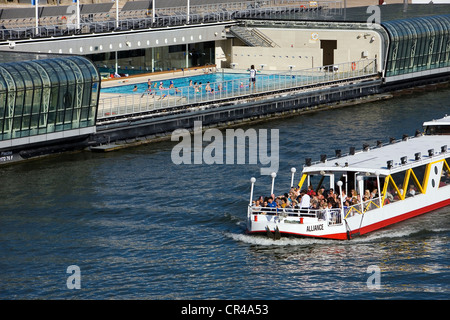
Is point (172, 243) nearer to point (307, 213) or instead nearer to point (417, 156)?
point (307, 213)

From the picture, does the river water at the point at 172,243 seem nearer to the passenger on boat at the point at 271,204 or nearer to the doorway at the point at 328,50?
the passenger on boat at the point at 271,204

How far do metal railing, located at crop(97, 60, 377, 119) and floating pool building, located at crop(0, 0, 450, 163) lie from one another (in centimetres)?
13

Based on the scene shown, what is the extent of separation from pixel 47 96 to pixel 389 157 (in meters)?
26.9

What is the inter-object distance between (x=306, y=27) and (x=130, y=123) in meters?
35.5

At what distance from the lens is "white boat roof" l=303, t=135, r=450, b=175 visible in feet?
173

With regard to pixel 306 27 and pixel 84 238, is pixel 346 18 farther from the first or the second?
pixel 84 238

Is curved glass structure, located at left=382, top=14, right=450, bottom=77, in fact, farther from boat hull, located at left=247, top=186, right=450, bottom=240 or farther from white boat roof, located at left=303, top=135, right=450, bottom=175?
boat hull, located at left=247, top=186, right=450, bottom=240

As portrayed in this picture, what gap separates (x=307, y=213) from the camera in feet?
163

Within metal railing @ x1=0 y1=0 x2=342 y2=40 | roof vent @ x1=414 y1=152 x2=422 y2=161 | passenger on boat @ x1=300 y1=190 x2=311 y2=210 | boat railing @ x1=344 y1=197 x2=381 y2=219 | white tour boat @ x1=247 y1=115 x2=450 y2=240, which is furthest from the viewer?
metal railing @ x1=0 y1=0 x2=342 y2=40

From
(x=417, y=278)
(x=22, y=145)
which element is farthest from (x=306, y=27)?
(x=417, y=278)
